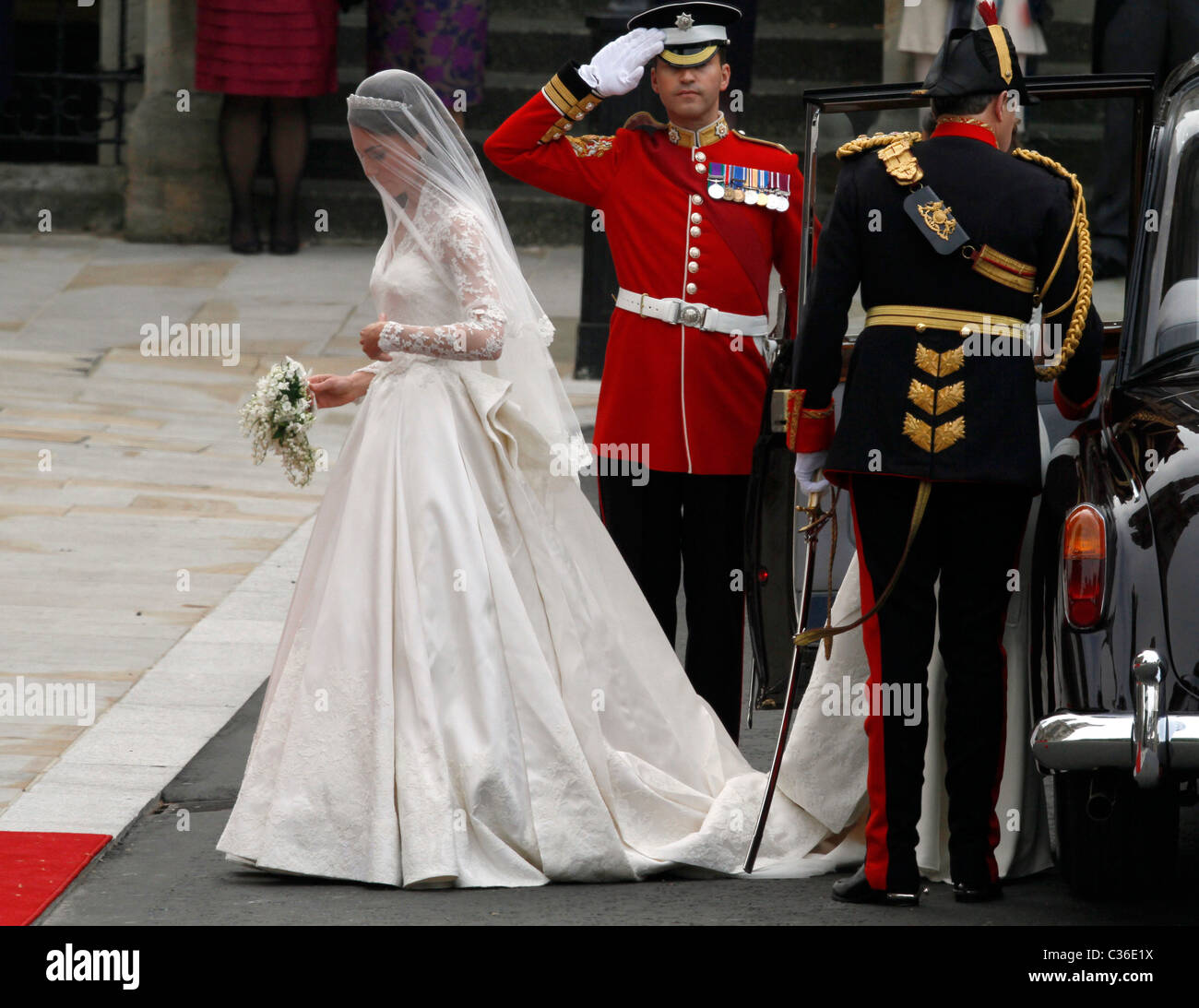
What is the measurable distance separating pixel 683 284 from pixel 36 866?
218cm

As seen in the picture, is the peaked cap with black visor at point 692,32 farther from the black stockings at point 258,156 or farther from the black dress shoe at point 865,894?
the black stockings at point 258,156

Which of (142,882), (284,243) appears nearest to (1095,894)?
(142,882)

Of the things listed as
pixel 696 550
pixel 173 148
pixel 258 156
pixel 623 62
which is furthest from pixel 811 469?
pixel 173 148

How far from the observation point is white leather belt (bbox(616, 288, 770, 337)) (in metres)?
5.52

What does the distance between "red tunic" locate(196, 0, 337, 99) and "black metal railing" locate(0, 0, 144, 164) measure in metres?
1.33

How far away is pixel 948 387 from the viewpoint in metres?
4.44

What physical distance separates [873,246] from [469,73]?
8.60 m

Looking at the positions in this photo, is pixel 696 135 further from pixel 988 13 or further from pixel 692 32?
pixel 988 13

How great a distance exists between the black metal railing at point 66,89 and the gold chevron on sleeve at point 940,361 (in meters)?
10.2

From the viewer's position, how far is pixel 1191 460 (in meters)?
4.35

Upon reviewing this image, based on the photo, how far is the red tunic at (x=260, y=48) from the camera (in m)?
12.5

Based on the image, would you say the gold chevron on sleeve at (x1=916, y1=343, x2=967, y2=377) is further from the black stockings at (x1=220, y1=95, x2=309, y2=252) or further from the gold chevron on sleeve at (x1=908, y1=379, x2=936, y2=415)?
the black stockings at (x1=220, y1=95, x2=309, y2=252)

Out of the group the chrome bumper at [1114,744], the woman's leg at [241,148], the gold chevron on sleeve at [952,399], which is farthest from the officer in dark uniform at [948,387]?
the woman's leg at [241,148]

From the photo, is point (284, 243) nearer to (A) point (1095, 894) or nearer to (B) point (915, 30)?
(B) point (915, 30)
